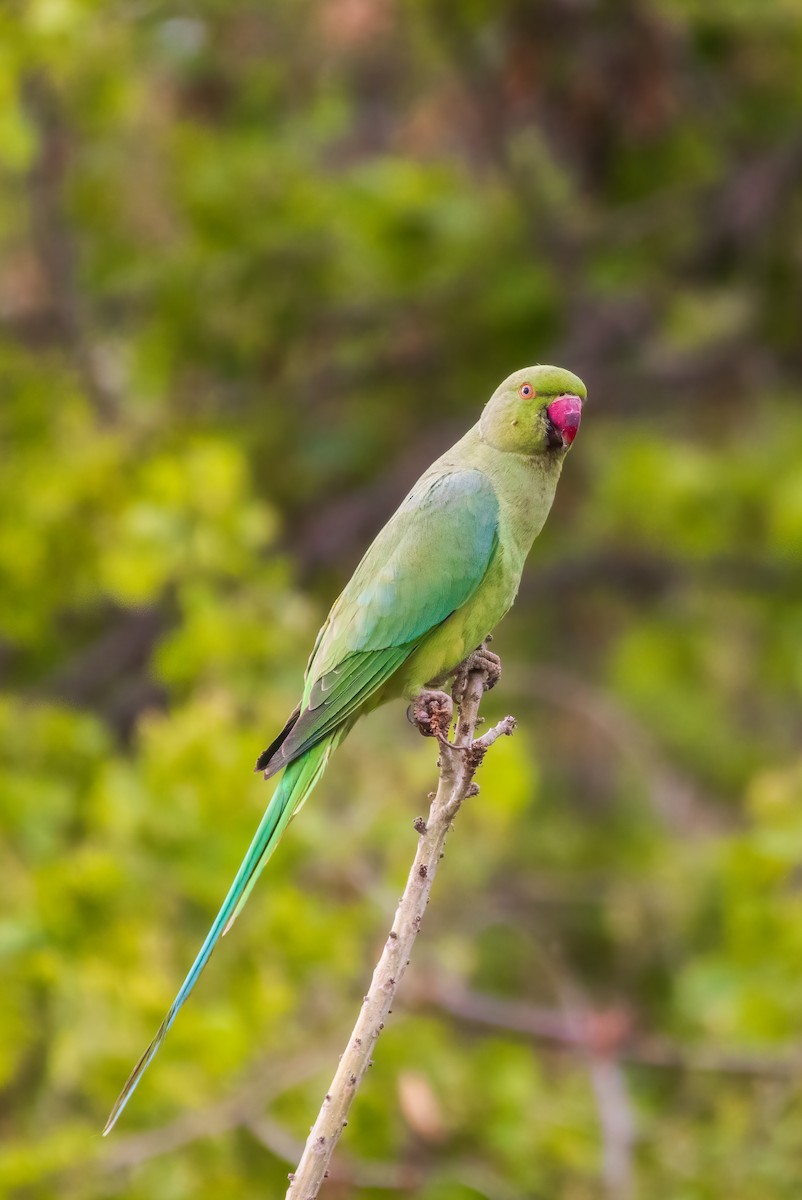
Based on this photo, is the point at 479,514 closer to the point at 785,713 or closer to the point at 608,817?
the point at 608,817

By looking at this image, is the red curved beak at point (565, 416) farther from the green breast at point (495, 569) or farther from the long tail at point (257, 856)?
the long tail at point (257, 856)

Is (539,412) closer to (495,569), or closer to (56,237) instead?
(495,569)

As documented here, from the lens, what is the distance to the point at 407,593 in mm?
4070

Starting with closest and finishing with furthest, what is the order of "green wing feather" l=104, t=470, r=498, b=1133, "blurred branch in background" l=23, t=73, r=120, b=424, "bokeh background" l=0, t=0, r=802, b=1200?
"green wing feather" l=104, t=470, r=498, b=1133
"bokeh background" l=0, t=0, r=802, b=1200
"blurred branch in background" l=23, t=73, r=120, b=424

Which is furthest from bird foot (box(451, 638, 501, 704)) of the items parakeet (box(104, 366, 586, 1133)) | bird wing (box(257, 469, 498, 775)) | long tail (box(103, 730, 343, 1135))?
long tail (box(103, 730, 343, 1135))

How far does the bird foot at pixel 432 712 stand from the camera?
3739 mm

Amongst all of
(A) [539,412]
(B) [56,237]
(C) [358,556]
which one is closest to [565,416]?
(A) [539,412]

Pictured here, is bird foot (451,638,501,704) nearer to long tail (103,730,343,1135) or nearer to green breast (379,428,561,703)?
green breast (379,428,561,703)

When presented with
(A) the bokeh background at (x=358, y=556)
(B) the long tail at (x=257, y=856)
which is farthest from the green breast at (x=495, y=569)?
(A) the bokeh background at (x=358, y=556)

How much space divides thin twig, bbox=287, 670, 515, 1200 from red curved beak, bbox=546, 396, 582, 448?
41.4 inches

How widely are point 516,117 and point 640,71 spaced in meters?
0.78

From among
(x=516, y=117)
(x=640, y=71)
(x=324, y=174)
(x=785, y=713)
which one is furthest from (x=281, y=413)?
(x=785, y=713)

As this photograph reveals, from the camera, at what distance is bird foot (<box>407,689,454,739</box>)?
374cm

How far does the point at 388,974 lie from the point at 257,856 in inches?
29.0
